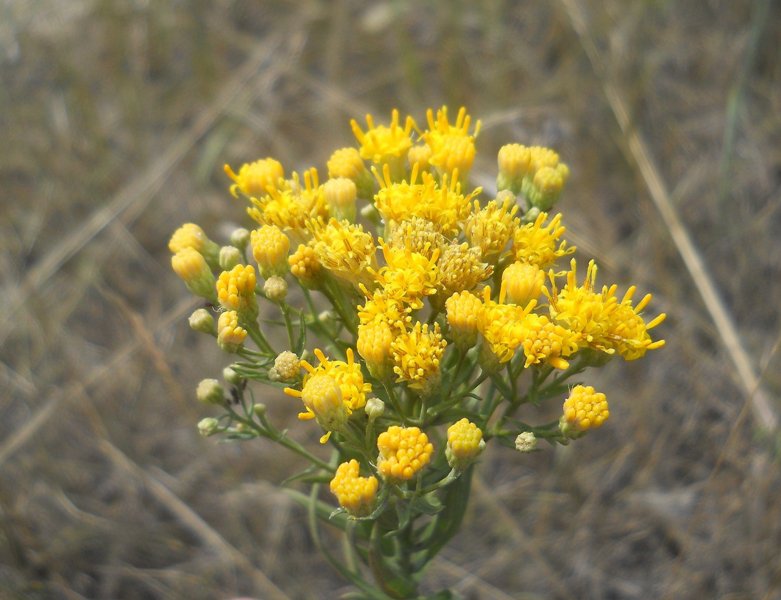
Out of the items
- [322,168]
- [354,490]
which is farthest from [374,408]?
[322,168]

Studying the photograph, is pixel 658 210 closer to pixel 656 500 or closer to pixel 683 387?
pixel 683 387

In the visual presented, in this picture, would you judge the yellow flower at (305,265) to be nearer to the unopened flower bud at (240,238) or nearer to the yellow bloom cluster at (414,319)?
the yellow bloom cluster at (414,319)

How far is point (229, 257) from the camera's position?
2590 millimetres

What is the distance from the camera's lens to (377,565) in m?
2.46

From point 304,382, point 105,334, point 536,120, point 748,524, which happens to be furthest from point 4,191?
point 748,524

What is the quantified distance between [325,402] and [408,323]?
0.34m

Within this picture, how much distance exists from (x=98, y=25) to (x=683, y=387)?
17.2 ft

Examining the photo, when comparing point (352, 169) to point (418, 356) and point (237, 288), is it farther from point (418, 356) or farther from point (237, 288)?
point (418, 356)

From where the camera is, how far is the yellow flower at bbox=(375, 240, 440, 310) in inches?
88.4

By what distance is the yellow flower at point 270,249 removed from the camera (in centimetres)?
Answer: 246

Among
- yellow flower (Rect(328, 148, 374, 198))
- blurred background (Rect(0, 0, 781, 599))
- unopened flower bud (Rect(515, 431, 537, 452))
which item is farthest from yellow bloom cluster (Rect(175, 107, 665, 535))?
blurred background (Rect(0, 0, 781, 599))

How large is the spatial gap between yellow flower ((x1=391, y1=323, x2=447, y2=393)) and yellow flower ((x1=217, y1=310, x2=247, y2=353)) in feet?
1.65

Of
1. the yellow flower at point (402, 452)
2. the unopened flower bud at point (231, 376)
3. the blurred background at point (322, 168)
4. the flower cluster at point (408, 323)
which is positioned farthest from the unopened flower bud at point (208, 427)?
the blurred background at point (322, 168)

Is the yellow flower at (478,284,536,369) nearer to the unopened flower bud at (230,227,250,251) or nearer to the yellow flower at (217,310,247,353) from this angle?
the yellow flower at (217,310,247,353)
